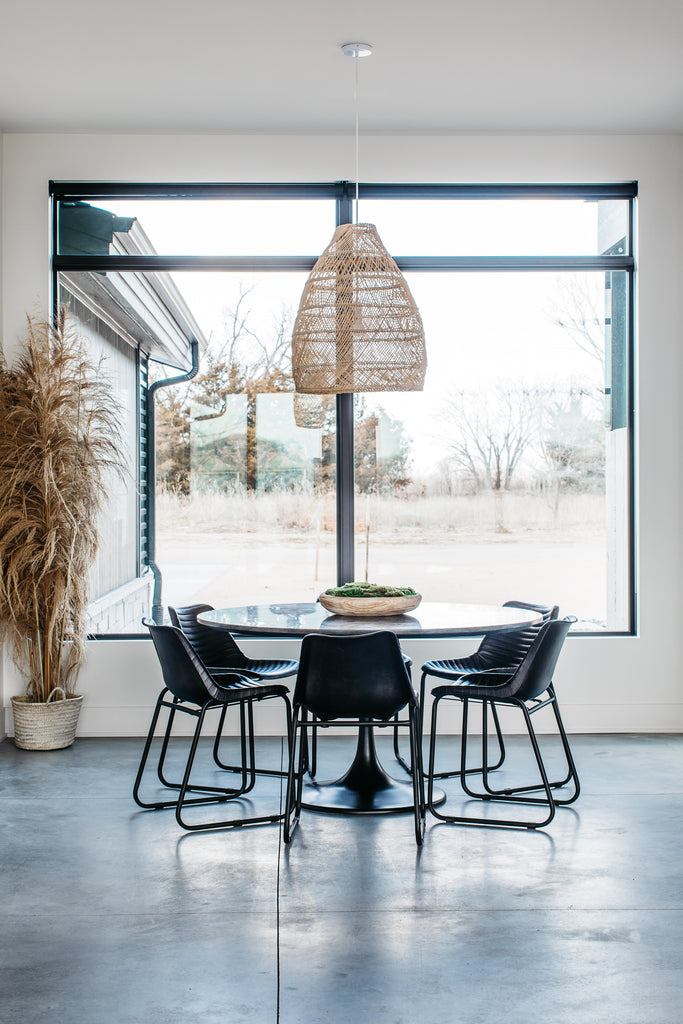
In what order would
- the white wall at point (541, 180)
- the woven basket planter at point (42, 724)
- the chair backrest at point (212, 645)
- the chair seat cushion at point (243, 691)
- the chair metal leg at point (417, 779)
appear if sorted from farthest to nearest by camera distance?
the white wall at point (541, 180) → the woven basket planter at point (42, 724) → the chair backrest at point (212, 645) → the chair seat cushion at point (243, 691) → the chair metal leg at point (417, 779)

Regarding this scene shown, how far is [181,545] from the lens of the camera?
5398 mm

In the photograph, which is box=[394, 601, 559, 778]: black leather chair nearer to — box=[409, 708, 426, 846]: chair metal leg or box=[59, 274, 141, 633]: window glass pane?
box=[409, 708, 426, 846]: chair metal leg

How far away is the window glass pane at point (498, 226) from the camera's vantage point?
5.41 m

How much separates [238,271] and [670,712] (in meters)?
3.43

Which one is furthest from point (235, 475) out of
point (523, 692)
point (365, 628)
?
point (523, 692)

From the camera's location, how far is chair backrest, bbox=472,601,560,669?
4.27 m

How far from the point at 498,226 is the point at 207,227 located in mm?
1631

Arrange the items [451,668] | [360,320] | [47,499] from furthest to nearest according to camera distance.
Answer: [47,499] < [451,668] < [360,320]

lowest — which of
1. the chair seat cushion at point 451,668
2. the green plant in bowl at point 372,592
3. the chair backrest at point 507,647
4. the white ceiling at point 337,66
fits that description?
the chair seat cushion at point 451,668

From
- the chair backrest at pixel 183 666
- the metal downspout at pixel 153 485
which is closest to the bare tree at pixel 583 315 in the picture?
the metal downspout at pixel 153 485

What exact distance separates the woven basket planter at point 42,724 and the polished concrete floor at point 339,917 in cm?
72

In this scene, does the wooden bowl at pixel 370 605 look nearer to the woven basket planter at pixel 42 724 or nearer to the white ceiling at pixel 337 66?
the woven basket planter at pixel 42 724

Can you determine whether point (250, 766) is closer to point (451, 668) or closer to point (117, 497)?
point (451, 668)

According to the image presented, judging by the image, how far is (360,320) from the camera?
3.94m
